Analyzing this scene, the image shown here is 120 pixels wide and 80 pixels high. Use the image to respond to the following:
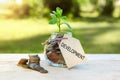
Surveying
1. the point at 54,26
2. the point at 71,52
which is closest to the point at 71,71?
the point at 71,52

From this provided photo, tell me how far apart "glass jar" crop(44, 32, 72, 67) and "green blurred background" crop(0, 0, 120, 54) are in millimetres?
2047

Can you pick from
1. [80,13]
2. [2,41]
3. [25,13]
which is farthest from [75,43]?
[2,41]

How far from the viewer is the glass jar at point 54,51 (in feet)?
3.85

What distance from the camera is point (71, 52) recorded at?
114cm

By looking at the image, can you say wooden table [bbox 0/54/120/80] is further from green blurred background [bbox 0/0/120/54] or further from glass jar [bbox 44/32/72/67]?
green blurred background [bbox 0/0/120/54]

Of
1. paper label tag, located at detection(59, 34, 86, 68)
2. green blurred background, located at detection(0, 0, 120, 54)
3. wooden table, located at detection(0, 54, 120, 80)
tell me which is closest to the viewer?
wooden table, located at detection(0, 54, 120, 80)

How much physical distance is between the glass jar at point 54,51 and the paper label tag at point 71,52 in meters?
0.03

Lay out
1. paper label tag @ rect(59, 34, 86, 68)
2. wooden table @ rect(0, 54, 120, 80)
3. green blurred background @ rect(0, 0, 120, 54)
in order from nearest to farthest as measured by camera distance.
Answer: wooden table @ rect(0, 54, 120, 80) → paper label tag @ rect(59, 34, 86, 68) → green blurred background @ rect(0, 0, 120, 54)

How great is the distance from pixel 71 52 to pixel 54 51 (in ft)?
0.24

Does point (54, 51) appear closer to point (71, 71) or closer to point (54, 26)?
point (71, 71)

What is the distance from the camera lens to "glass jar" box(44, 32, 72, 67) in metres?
1.17

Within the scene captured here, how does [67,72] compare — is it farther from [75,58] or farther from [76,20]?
[76,20]

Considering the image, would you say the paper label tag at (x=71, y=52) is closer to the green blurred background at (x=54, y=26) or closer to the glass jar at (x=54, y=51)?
the glass jar at (x=54, y=51)

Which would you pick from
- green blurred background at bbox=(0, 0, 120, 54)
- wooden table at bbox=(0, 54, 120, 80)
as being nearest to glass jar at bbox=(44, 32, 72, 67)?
wooden table at bbox=(0, 54, 120, 80)
